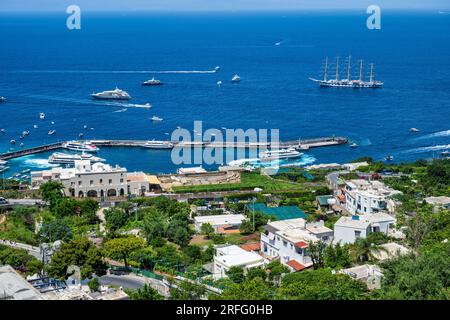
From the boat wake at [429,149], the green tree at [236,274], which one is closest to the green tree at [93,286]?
the green tree at [236,274]

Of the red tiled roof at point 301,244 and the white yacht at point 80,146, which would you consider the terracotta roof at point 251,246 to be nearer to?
the red tiled roof at point 301,244

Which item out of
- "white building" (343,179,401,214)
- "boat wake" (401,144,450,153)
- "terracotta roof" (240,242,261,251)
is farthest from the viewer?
"boat wake" (401,144,450,153)

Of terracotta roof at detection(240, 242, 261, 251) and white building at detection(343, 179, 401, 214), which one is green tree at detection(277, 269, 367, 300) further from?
white building at detection(343, 179, 401, 214)

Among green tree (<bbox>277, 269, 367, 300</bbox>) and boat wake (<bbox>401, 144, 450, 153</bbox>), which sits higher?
green tree (<bbox>277, 269, 367, 300</bbox>)

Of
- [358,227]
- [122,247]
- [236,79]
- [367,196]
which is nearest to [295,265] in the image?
[358,227]

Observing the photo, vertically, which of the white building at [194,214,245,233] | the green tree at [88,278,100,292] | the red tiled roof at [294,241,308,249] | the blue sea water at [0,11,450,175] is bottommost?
the white building at [194,214,245,233]

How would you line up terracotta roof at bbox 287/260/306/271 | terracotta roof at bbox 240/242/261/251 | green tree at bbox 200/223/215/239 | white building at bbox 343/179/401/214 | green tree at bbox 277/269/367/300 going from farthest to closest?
white building at bbox 343/179/401/214
green tree at bbox 200/223/215/239
terracotta roof at bbox 240/242/261/251
terracotta roof at bbox 287/260/306/271
green tree at bbox 277/269/367/300

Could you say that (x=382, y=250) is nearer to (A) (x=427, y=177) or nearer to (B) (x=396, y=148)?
(A) (x=427, y=177)

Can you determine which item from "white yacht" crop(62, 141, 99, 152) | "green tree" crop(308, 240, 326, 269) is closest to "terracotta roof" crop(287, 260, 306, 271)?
"green tree" crop(308, 240, 326, 269)
